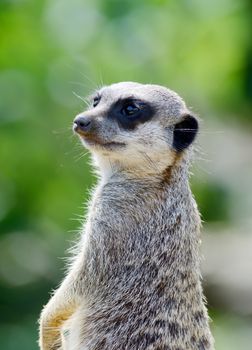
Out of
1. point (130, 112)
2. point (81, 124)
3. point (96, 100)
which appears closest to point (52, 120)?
point (96, 100)

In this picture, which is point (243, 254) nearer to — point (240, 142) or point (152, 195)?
point (240, 142)

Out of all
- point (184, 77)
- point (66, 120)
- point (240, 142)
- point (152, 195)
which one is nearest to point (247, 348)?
point (66, 120)

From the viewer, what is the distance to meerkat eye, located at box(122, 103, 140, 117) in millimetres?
4191

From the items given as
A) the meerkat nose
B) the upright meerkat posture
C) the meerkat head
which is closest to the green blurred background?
the upright meerkat posture

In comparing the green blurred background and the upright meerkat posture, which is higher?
the green blurred background

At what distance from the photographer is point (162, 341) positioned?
397cm

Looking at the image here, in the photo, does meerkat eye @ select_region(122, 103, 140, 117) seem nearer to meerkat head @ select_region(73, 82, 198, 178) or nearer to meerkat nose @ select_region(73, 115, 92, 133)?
meerkat head @ select_region(73, 82, 198, 178)

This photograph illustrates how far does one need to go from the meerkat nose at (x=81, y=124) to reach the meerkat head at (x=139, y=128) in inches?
0.6

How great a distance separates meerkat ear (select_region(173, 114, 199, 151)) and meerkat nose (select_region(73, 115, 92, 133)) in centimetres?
32

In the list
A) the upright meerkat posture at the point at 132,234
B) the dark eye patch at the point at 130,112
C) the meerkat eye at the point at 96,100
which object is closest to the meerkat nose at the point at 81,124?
the upright meerkat posture at the point at 132,234

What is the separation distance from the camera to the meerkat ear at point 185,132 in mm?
4223

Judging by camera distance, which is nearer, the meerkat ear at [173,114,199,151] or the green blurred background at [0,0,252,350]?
the meerkat ear at [173,114,199,151]

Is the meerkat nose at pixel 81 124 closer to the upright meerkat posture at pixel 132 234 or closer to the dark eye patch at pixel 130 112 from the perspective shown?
the upright meerkat posture at pixel 132 234

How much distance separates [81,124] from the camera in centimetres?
409
